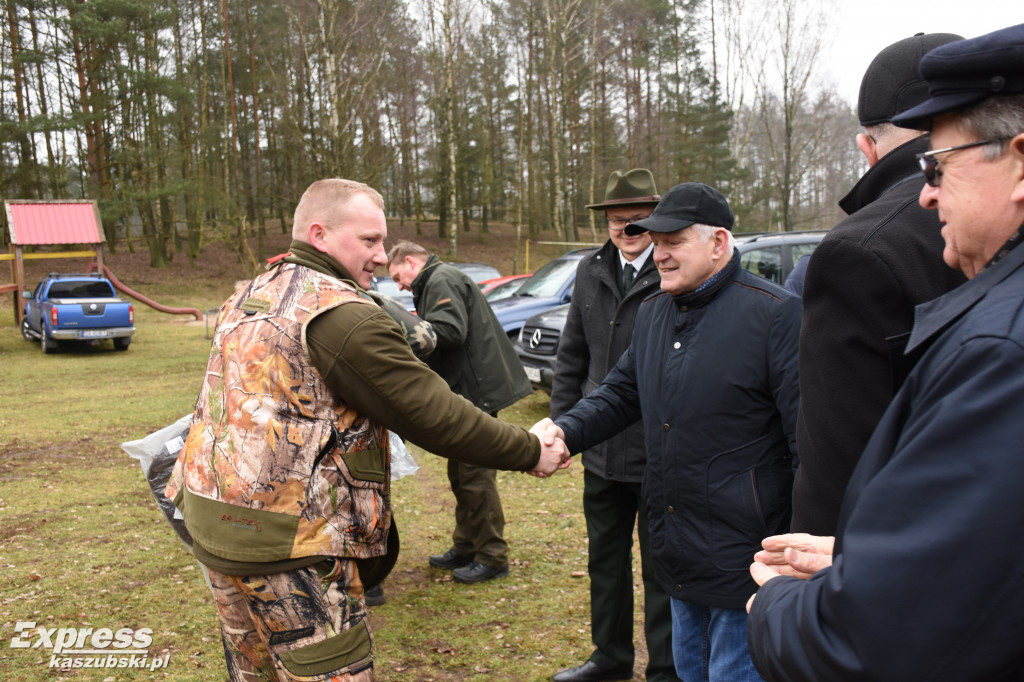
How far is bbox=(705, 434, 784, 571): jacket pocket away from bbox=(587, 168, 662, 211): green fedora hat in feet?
5.99

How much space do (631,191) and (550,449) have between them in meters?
1.75

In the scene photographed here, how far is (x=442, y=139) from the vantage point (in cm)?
3023

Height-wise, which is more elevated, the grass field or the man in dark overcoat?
the man in dark overcoat

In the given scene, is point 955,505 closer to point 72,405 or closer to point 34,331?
point 72,405

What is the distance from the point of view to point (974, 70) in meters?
1.17

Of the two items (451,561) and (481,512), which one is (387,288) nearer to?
(451,561)

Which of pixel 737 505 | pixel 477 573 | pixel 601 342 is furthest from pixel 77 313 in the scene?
pixel 737 505

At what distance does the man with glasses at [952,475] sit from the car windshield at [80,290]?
1920cm

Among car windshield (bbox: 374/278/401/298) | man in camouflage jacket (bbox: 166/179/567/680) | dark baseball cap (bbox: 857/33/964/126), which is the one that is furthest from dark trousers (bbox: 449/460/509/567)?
car windshield (bbox: 374/278/401/298)

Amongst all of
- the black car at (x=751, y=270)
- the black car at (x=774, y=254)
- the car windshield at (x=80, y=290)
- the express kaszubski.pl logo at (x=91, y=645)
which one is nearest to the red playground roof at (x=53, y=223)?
the car windshield at (x=80, y=290)

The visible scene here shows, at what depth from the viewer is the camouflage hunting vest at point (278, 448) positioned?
7.91 ft

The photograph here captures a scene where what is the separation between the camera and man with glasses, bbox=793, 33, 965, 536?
5.52 ft

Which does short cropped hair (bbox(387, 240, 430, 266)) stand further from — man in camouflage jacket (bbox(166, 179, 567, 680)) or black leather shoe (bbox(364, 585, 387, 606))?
man in camouflage jacket (bbox(166, 179, 567, 680))

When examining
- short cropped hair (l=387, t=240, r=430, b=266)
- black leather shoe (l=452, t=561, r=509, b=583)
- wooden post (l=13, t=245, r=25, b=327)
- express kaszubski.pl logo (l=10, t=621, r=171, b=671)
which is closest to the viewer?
express kaszubski.pl logo (l=10, t=621, r=171, b=671)
